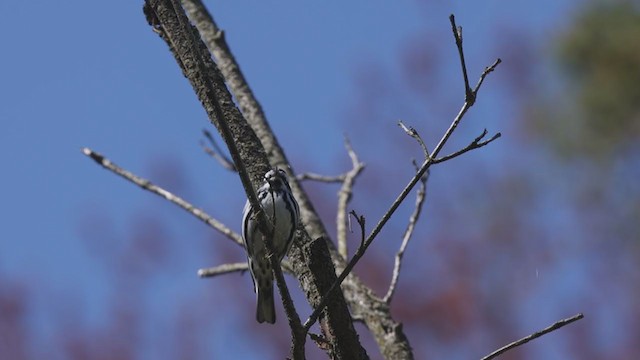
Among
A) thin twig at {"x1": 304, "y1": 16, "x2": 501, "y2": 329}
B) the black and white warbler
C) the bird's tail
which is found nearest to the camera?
thin twig at {"x1": 304, "y1": 16, "x2": 501, "y2": 329}

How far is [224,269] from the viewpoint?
15.6 ft

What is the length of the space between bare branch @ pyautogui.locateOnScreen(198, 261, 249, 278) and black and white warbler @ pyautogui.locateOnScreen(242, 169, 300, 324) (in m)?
0.15

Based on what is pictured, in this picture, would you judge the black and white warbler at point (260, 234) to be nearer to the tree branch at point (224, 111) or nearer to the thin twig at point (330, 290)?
the tree branch at point (224, 111)

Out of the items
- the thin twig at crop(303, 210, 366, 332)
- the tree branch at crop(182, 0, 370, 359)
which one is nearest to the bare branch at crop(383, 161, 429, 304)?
the tree branch at crop(182, 0, 370, 359)

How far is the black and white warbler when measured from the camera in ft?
13.3

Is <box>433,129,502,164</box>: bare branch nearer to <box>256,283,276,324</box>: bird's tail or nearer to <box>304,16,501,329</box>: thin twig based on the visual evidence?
<box>304,16,501,329</box>: thin twig

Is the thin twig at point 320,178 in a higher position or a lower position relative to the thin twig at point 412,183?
higher

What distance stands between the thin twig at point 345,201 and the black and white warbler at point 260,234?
33 centimetres

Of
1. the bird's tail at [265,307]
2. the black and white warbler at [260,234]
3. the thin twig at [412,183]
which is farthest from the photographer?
the bird's tail at [265,307]

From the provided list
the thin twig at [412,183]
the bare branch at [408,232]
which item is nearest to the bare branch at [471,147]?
the thin twig at [412,183]

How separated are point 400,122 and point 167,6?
34.2 inches

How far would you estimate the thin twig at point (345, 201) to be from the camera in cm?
473

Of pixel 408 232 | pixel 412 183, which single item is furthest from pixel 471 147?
pixel 408 232

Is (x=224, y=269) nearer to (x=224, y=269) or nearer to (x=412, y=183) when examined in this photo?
(x=224, y=269)
